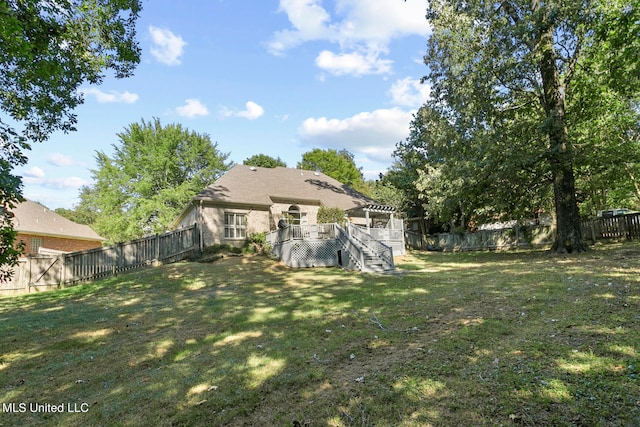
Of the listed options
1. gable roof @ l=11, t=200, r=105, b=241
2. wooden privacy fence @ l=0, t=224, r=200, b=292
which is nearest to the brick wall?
gable roof @ l=11, t=200, r=105, b=241

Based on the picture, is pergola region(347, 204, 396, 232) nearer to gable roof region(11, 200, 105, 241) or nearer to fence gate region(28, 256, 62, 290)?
fence gate region(28, 256, 62, 290)

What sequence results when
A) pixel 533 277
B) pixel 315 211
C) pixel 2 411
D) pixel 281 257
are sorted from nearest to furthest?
1. pixel 2 411
2. pixel 533 277
3. pixel 281 257
4. pixel 315 211

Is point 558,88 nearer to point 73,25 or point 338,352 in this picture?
point 338,352

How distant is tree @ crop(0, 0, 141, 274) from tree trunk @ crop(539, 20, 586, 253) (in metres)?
14.8

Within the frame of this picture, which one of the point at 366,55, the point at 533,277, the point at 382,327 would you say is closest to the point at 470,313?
the point at 382,327

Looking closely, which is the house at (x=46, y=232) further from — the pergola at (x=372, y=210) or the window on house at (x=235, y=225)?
the pergola at (x=372, y=210)

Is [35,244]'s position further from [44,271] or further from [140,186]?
[44,271]

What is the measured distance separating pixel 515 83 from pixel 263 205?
14.3 m

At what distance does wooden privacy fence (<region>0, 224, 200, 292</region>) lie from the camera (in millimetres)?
13305

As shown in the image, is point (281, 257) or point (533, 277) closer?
point (533, 277)

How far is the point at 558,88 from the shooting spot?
13.5 meters

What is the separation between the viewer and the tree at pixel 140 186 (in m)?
26.7

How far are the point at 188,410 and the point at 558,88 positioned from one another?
1676cm

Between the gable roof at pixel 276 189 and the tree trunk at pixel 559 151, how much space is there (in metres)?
12.2
